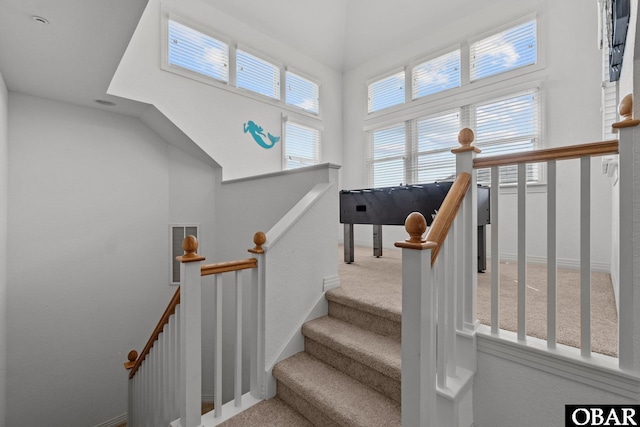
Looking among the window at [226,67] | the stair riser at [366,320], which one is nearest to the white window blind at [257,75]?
the window at [226,67]

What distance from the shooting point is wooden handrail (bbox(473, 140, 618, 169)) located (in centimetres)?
118

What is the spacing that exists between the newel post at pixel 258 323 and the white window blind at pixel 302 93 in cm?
352

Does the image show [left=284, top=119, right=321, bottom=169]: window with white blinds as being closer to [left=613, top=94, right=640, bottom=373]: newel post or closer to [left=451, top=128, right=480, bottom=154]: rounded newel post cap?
[left=451, top=128, right=480, bottom=154]: rounded newel post cap

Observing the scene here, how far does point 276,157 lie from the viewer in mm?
4547

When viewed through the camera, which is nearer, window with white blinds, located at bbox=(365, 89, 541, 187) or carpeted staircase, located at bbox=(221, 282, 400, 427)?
carpeted staircase, located at bbox=(221, 282, 400, 427)

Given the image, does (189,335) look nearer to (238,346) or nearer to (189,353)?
(189,353)

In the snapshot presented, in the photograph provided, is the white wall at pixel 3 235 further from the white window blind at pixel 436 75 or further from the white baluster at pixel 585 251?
the white window blind at pixel 436 75

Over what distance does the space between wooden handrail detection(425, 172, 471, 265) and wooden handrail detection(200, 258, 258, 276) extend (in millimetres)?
1105

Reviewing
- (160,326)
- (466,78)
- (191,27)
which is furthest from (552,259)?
(191,27)

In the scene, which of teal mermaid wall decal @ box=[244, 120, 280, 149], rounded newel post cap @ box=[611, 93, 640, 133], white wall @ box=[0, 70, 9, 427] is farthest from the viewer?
teal mermaid wall decal @ box=[244, 120, 280, 149]

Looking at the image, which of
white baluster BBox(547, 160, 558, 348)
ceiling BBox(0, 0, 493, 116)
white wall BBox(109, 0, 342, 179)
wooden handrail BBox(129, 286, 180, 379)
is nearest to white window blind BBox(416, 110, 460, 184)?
ceiling BBox(0, 0, 493, 116)

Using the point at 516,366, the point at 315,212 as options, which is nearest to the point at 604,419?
the point at 516,366

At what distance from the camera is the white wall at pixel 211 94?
3.22 metres

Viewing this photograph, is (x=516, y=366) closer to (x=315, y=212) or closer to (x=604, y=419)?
(x=604, y=419)
